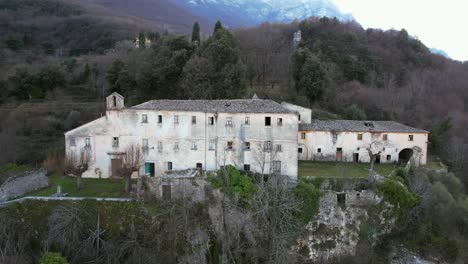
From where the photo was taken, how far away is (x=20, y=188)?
2638 cm

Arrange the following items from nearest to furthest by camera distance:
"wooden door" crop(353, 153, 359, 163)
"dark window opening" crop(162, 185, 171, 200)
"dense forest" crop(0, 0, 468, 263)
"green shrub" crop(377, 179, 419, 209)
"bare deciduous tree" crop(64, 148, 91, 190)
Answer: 1. "dark window opening" crop(162, 185, 171, 200)
2. "green shrub" crop(377, 179, 419, 209)
3. "bare deciduous tree" crop(64, 148, 91, 190)
4. "wooden door" crop(353, 153, 359, 163)
5. "dense forest" crop(0, 0, 468, 263)

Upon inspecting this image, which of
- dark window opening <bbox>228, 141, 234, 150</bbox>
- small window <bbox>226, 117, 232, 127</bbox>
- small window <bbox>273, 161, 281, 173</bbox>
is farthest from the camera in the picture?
dark window opening <bbox>228, 141, 234, 150</bbox>

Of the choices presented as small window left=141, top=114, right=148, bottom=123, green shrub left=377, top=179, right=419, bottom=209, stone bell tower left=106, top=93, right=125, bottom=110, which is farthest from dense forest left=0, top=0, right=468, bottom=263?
stone bell tower left=106, top=93, right=125, bottom=110

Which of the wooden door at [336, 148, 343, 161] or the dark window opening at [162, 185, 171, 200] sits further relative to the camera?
the wooden door at [336, 148, 343, 161]

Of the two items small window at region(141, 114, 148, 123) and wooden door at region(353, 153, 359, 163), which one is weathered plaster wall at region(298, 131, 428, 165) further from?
small window at region(141, 114, 148, 123)

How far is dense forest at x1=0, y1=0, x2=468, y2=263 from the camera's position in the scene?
34.4 meters

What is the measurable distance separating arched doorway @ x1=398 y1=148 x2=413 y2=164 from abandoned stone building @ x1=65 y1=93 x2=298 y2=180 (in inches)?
516

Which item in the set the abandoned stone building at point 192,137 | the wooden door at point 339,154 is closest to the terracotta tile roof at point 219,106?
the abandoned stone building at point 192,137

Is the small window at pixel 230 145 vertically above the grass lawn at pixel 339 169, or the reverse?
the small window at pixel 230 145

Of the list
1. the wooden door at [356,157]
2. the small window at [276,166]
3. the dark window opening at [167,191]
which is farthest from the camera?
the wooden door at [356,157]

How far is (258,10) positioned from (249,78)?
87501 millimetres

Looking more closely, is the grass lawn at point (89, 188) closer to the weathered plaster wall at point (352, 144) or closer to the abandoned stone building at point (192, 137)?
the abandoned stone building at point (192, 137)

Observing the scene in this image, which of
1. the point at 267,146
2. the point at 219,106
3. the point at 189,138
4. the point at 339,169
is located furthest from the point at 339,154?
the point at 189,138

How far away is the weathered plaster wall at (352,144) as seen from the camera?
108 feet
